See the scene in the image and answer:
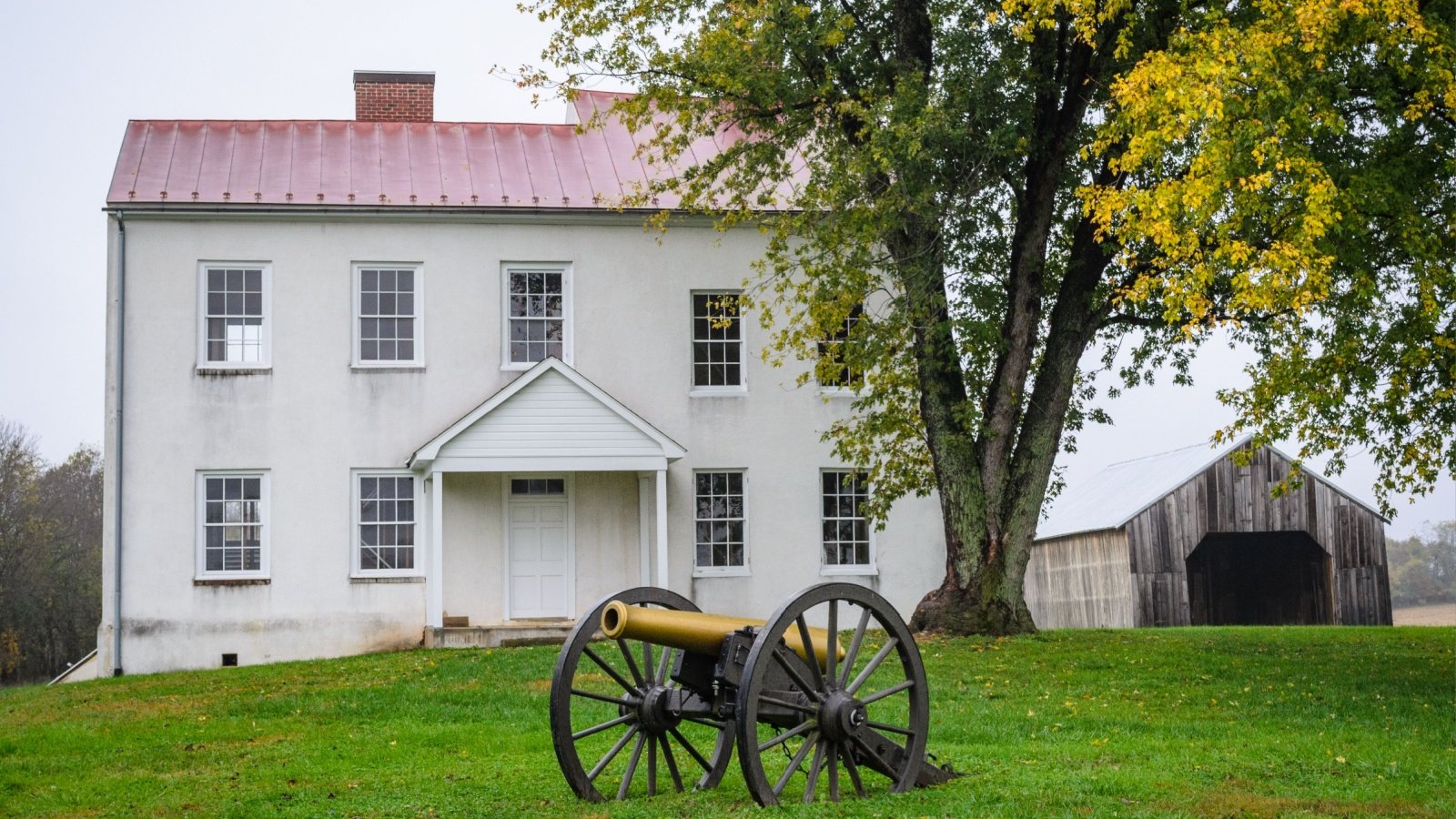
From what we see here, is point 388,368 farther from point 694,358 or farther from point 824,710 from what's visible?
point 824,710

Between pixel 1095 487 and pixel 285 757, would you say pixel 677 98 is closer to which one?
pixel 285 757

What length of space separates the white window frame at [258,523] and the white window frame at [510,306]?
160 inches

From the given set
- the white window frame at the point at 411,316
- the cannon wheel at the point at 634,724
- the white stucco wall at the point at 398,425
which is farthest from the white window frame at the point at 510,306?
the cannon wheel at the point at 634,724

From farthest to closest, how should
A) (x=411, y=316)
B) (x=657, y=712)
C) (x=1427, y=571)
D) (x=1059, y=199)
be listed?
1. (x=1427, y=571)
2. (x=411, y=316)
3. (x=1059, y=199)
4. (x=657, y=712)

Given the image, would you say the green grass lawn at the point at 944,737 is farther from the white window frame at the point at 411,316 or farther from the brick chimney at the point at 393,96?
the brick chimney at the point at 393,96

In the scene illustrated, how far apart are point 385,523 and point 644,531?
393 cm

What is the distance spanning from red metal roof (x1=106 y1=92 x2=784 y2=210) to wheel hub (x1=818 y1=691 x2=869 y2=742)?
14928 millimetres

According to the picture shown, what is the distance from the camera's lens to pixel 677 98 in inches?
723

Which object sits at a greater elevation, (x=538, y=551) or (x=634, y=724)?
(x=538, y=551)

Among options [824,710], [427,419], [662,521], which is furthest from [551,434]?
[824,710]

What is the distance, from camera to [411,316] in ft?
74.4

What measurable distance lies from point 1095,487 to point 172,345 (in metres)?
27.7

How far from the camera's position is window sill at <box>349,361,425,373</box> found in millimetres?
22359

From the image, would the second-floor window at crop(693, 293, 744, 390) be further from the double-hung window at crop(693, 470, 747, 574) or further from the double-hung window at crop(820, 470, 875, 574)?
the double-hung window at crop(820, 470, 875, 574)
